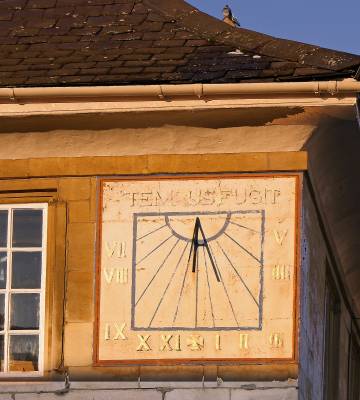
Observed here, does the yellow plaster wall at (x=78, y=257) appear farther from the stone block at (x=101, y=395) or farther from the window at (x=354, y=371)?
the window at (x=354, y=371)

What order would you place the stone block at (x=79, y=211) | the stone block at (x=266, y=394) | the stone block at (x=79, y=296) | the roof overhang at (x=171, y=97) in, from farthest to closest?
the stone block at (x=79, y=211), the stone block at (x=79, y=296), the roof overhang at (x=171, y=97), the stone block at (x=266, y=394)

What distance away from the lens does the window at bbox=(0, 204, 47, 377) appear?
15281mm

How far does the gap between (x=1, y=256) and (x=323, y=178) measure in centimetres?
299

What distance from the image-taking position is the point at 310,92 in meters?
14.9

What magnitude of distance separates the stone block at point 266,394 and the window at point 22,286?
163cm

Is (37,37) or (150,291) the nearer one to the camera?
(150,291)

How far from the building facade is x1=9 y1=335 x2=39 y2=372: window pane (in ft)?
0.04

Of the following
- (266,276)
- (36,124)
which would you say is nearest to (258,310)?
(266,276)

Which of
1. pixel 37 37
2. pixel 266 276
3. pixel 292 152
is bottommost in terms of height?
pixel 266 276

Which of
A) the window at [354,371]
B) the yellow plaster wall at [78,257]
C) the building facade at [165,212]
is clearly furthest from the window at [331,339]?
the yellow plaster wall at [78,257]

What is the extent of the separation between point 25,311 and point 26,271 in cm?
33

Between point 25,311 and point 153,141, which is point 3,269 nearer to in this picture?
point 25,311

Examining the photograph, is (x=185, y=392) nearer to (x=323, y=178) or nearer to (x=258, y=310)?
(x=258, y=310)

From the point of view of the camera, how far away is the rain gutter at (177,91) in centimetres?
1482
